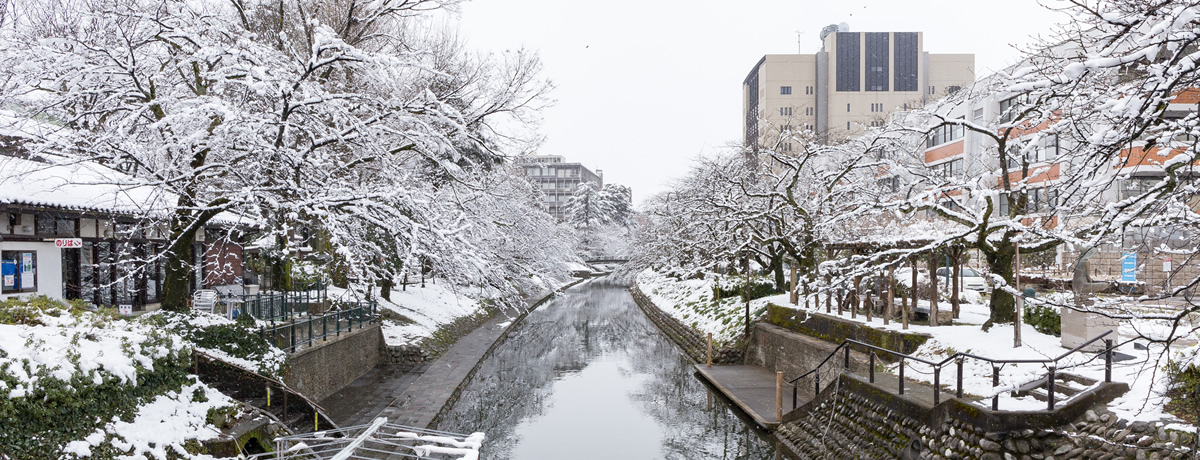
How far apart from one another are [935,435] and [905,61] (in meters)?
81.9

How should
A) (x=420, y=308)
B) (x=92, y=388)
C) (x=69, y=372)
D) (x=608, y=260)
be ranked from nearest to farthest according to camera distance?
(x=69, y=372), (x=92, y=388), (x=420, y=308), (x=608, y=260)

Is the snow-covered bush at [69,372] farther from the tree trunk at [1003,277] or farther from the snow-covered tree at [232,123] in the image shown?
the tree trunk at [1003,277]

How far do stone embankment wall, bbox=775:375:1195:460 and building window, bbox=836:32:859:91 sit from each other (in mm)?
72413

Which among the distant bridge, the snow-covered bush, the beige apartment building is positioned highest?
the beige apartment building

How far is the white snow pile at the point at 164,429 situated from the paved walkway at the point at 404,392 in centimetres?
505

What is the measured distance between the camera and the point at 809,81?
3073 inches

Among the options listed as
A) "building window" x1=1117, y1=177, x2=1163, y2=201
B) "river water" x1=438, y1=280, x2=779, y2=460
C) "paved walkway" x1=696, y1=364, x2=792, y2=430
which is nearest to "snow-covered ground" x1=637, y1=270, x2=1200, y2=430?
"building window" x1=1117, y1=177, x2=1163, y2=201

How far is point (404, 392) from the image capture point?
1677cm

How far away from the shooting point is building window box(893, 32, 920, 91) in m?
79.7

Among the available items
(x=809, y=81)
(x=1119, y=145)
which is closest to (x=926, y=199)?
(x=1119, y=145)

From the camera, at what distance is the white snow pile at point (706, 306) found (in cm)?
2388

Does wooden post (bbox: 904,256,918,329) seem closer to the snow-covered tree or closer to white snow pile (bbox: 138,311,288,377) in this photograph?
the snow-covered tree

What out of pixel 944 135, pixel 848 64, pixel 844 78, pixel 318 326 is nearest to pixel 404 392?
pixel 318 326

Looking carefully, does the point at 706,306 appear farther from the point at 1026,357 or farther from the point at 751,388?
the point at 1026,357
